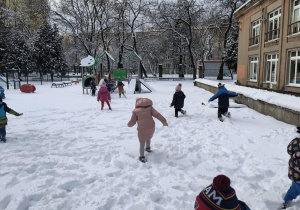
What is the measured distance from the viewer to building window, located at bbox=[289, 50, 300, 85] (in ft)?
45.4

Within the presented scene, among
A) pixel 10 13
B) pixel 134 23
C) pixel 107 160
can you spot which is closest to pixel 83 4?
pixel 134 23

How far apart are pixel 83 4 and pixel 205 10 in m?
18.4

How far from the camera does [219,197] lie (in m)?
2.41

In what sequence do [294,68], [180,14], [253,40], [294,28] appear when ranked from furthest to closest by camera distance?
1. [180,14]
2. [253,40]
3. [294,68]
4. [294,28]

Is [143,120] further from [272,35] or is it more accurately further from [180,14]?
[180,14]

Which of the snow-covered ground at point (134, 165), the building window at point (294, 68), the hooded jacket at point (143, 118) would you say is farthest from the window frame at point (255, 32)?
the hooded jacket at point (143, 118)

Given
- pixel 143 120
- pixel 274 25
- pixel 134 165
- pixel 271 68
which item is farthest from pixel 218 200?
pixel 274 25

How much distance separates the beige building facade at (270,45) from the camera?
46.5 ft

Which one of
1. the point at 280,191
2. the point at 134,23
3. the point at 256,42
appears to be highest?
→ the point at 134,23

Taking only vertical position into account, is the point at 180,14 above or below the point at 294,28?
above

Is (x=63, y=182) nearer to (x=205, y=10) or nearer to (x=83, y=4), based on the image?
(x=205, y=10)

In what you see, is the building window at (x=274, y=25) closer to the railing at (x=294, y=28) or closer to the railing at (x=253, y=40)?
the railing at (x=294, y=28)

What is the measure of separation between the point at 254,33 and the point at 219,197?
2016cm

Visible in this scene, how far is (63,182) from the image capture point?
4277 mm
